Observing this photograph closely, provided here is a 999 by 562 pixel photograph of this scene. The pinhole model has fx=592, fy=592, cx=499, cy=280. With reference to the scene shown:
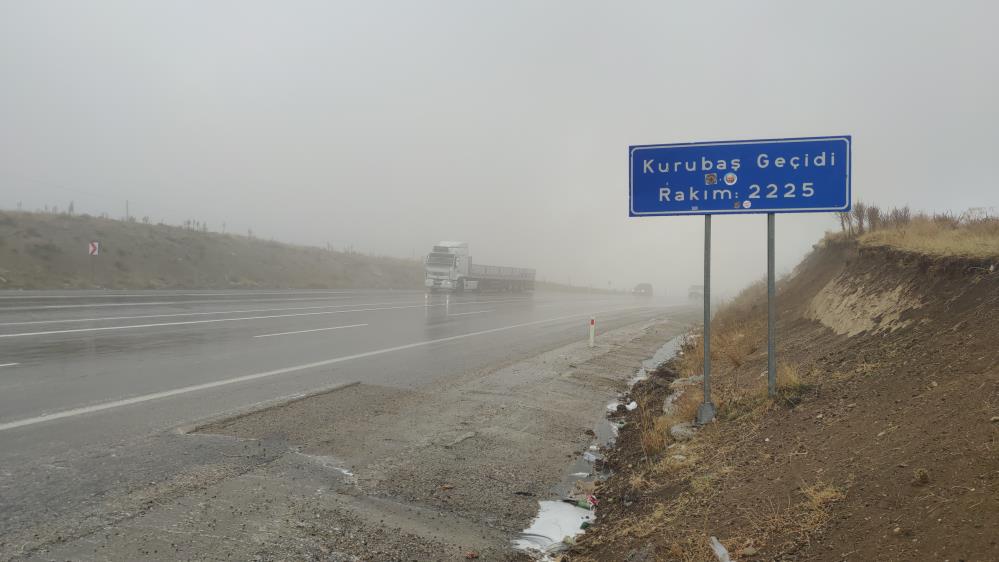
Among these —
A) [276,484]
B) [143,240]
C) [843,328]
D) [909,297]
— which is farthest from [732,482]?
[143,240]

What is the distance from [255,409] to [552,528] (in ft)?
14.5

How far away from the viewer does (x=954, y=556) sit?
8.32 feet

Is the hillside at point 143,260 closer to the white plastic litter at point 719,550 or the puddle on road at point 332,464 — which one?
the puddle on road at point 332,464

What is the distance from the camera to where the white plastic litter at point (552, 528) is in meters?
4.19

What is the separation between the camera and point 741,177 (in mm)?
6512

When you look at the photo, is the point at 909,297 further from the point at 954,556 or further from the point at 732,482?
the point at 954,556

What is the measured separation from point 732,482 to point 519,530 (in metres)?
1.63

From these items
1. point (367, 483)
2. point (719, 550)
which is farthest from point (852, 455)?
point (367, 483)

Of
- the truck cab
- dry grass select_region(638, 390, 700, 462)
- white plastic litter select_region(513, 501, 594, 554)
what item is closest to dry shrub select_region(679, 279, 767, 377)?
dry grass select_region(638, 390, 700, 462)

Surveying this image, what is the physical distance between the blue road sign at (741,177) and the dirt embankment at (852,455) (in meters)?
1.79

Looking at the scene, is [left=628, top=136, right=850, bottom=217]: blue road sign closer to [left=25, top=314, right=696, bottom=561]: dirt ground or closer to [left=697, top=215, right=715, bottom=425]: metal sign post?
[left=697, top=215, right=715, bottom=425]: metal sign post

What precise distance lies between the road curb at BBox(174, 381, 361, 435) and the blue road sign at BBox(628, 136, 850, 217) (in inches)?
197

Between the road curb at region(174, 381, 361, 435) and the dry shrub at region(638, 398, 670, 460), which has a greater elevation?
the road curb at region(174, 381, 361, 435)

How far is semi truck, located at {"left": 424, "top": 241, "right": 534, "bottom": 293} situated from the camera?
4231 centimetres
